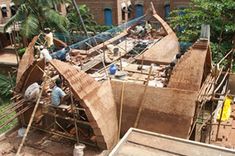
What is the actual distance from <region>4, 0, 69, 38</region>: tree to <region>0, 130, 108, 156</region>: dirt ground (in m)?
9.51

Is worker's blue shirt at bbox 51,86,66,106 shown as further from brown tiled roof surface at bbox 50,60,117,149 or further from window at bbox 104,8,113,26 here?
window at bbox 104,8,113,26

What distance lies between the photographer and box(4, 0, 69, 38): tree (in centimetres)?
1920

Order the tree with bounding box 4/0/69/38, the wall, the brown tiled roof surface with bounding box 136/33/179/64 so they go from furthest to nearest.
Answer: the tree with bounding box 4/0/69/38 < the brown tiled roof surface with bounding box 136/33/179/64 < the wall

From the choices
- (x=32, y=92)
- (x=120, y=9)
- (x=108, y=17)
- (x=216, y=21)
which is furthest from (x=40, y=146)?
(x=108, y=17)

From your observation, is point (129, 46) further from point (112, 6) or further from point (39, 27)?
point (112, 6)

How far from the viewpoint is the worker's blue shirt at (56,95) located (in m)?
9.88

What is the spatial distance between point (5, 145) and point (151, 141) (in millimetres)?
7559

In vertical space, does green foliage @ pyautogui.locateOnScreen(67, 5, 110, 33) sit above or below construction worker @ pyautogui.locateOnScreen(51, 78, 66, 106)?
above

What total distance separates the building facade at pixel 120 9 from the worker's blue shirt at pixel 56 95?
20809 millimetres

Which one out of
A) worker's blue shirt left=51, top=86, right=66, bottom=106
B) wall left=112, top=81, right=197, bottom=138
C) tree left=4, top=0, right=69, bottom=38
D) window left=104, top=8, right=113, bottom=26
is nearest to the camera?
wall left=112, top=81, right=197, bottom=138

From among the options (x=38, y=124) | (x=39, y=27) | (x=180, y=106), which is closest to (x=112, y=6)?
(x=39, y=27)

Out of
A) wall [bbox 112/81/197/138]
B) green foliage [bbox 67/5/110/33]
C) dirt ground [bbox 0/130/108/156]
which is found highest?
green foliage [bbox 67/5/110/33]

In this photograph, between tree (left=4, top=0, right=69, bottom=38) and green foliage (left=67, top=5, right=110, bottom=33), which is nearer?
tree (left=4, top=0, right=69, bottom=38)

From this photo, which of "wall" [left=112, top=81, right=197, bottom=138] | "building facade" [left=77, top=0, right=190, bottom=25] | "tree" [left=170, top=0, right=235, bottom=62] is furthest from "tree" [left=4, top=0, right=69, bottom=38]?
"wall" [left=112, top=81, right=197, bottom=138]
